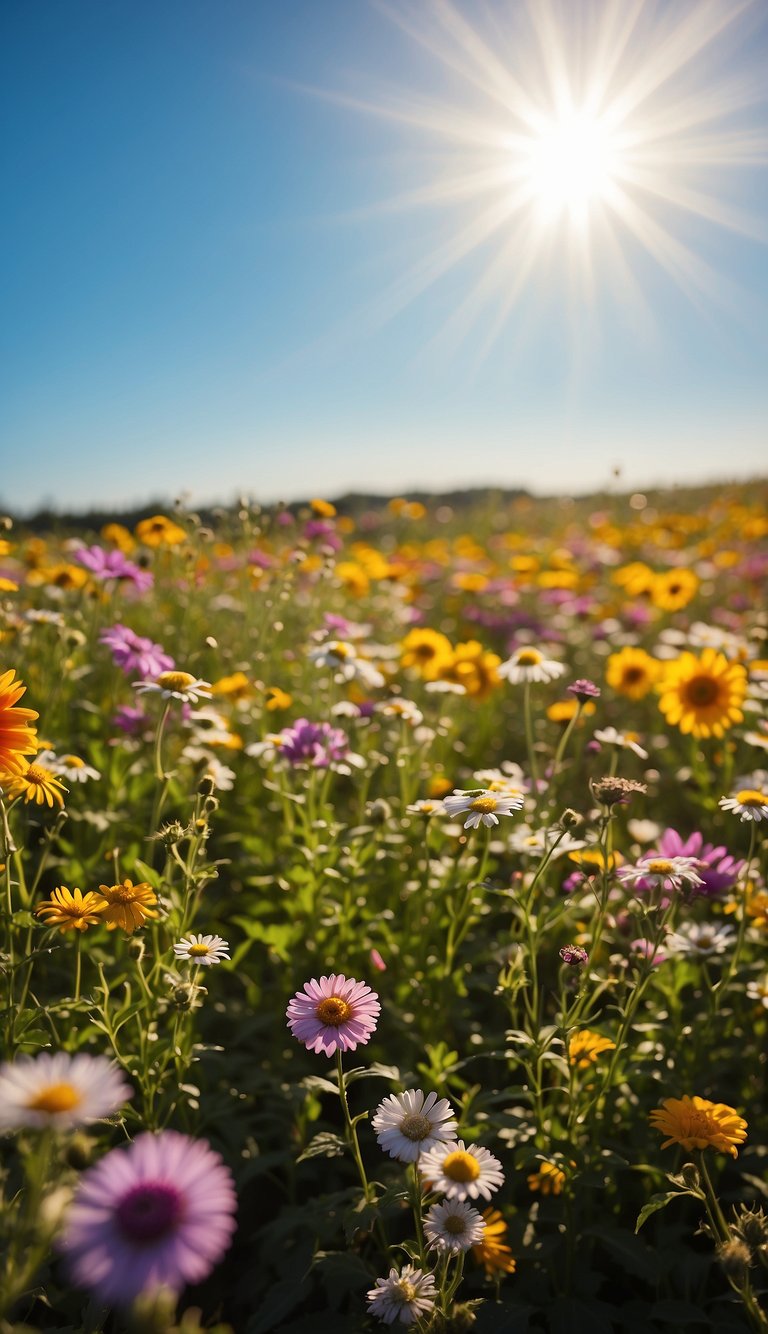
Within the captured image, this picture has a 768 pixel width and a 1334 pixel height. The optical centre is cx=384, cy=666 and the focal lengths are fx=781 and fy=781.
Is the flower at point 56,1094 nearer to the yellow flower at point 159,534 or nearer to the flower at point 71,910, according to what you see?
the flower at point 71,910

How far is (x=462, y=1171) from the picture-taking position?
1.32 m

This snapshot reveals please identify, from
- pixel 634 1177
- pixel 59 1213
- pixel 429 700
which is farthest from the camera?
pixel 429 700

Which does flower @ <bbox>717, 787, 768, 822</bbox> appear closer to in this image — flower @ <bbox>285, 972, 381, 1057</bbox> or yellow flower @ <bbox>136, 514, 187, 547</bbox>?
flower @ <bbox>285, 972, 381, 1057</bbox>

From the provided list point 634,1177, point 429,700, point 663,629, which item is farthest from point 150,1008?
point 663,629

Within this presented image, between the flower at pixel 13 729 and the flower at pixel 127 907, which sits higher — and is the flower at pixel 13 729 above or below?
above

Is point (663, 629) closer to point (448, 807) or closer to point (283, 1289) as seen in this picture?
point (448, 807)

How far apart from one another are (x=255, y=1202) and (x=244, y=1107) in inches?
10.5

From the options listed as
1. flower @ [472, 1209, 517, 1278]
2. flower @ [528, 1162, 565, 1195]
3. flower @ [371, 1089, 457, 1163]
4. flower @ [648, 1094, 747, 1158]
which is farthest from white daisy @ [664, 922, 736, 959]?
flower @ [371, 1089, 457, 1163]

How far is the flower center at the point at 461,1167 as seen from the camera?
132cm

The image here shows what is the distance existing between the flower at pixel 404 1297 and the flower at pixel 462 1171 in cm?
18

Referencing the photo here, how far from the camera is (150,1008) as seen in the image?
178 centimetres

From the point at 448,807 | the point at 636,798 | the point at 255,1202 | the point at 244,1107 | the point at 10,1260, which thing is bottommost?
the point at 255,1202

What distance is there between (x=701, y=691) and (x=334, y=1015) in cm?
239

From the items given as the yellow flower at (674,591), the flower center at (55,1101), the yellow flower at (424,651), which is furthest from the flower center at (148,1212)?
the yellow flower at (674,591)
